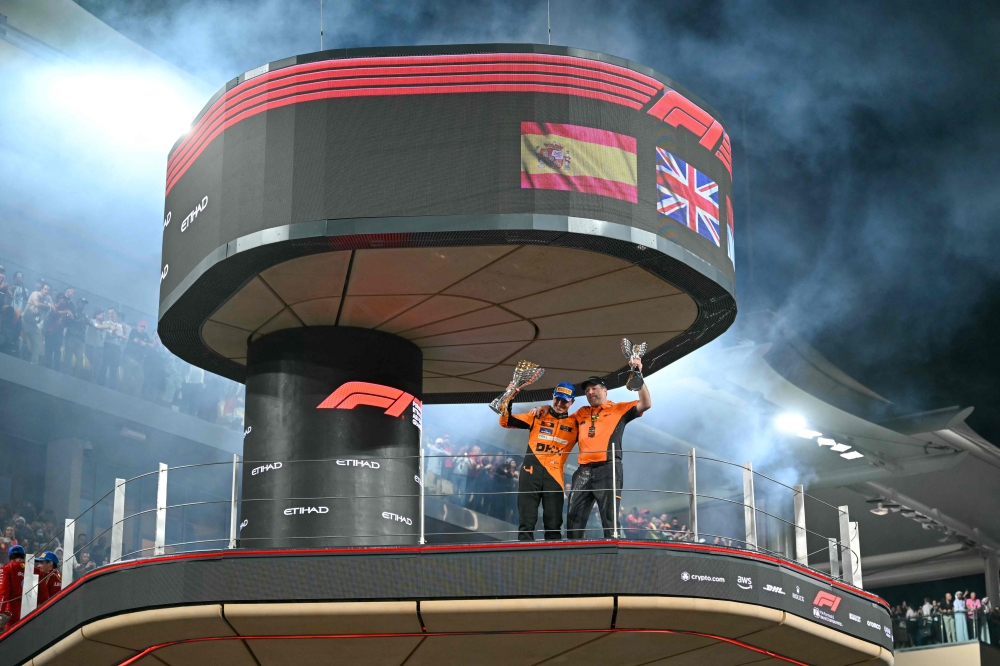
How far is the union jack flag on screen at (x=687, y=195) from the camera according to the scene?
44.4 ft

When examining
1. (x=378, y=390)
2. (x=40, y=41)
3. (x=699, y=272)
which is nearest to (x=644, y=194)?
(x=699, y=272)

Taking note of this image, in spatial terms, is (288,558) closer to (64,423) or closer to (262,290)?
(262,290)

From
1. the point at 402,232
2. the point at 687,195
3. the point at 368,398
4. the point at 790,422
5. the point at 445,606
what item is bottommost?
the point at 445,606

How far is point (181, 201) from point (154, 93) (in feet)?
70.8

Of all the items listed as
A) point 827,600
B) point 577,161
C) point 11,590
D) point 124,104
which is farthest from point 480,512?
point 577,161

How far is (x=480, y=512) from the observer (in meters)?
30.9

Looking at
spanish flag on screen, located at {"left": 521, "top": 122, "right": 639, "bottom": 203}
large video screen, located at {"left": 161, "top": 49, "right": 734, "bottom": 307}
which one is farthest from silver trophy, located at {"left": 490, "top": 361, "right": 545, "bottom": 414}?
spanish flag on screen, located at {"left": 521, "top": 122, "right": 639, "bottom": 203}

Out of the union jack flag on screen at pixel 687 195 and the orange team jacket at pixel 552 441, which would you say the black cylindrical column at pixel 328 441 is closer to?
the orange team jacket at pixel 552 441

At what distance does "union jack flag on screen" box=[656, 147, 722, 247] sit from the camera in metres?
13.5

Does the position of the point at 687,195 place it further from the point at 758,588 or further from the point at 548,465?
the point at 758,588

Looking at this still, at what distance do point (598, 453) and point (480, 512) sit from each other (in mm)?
18481

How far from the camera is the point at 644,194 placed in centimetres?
1330

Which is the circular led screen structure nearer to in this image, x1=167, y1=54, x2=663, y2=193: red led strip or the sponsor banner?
x1=167, y1=54, x2=663, y2=193: red led strip

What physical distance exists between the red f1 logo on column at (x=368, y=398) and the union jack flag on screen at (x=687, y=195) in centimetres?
414
